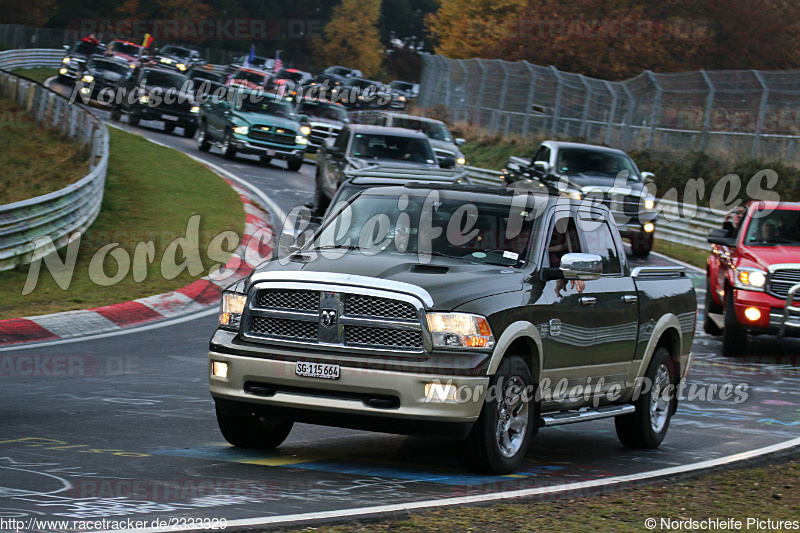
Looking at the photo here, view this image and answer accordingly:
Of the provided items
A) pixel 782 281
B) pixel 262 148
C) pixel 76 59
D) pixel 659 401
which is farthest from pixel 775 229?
pixel 76 59

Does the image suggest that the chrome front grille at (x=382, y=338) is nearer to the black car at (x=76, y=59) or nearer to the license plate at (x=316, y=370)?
the license plate at (x=316, y=370)

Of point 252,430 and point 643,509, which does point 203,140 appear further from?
point 643,509

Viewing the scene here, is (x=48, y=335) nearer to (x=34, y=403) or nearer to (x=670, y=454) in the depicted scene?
(x=34, y=403)

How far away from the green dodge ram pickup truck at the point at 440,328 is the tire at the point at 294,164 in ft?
81.1

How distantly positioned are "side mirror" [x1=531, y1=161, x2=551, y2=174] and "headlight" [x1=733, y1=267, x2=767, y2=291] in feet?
31.0

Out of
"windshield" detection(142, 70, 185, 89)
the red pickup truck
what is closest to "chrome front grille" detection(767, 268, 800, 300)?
the red pickup truck

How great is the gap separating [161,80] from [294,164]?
7073mm

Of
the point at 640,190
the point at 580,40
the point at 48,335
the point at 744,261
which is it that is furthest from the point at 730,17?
the point at 48,335

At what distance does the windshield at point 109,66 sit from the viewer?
45188mm

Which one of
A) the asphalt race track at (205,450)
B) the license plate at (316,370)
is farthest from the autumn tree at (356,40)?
the license plate at (316,370)

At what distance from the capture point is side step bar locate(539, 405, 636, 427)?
8.23 m

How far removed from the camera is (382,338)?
24.4ft

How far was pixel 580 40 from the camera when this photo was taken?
193 feet

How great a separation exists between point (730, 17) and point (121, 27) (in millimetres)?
53934
